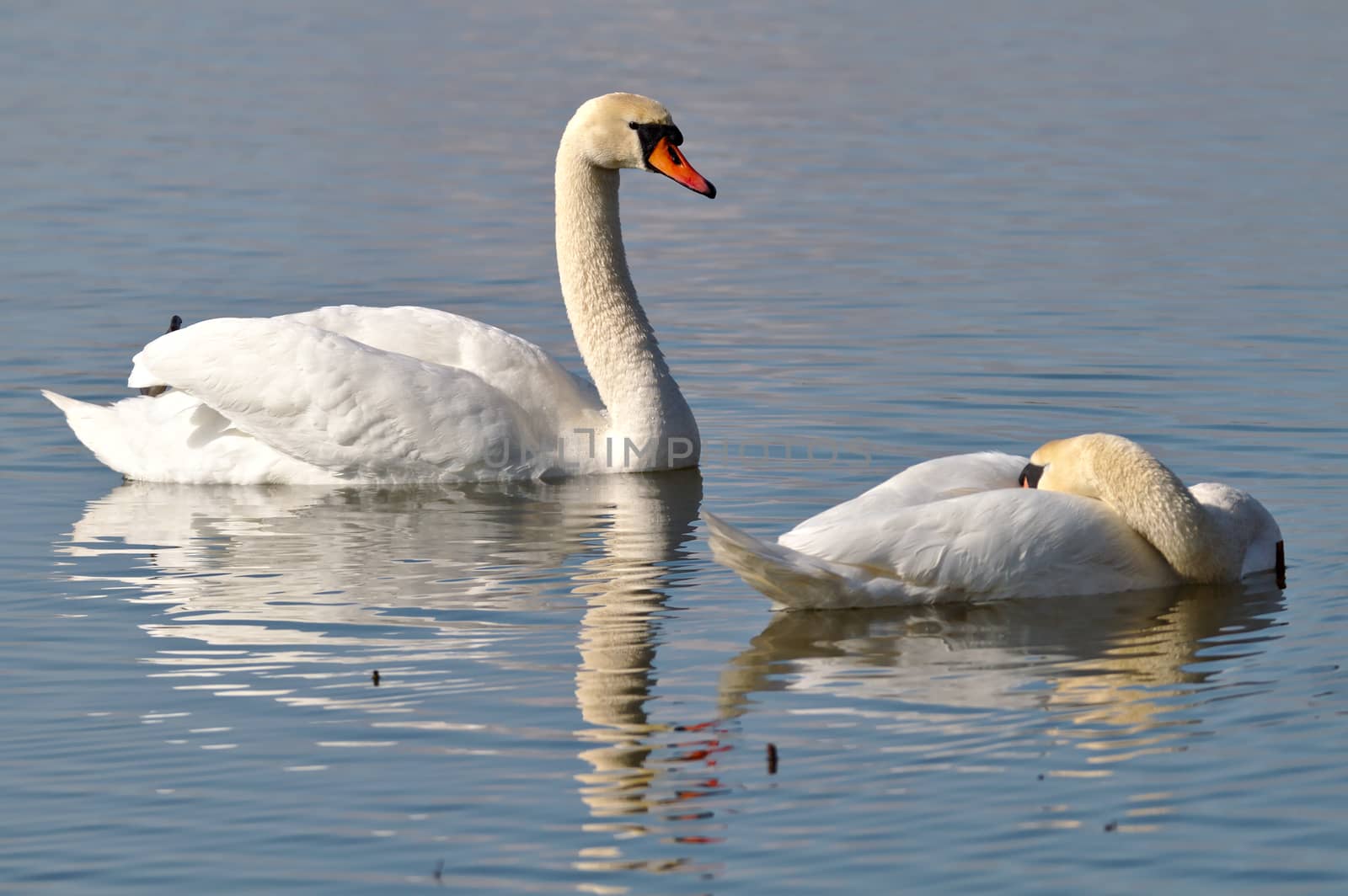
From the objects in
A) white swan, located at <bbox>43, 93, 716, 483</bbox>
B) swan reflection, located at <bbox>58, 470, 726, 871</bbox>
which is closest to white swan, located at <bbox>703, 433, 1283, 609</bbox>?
swan reflection, located at <bbox>58, 470, 726, 871</bbox>

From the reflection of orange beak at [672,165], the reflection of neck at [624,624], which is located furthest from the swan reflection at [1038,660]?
the reflection of orange beak at [672,165]

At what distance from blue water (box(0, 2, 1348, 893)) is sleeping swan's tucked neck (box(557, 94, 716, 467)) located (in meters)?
0.38

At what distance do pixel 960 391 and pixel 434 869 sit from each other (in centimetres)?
733

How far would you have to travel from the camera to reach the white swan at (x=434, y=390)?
1142 cm

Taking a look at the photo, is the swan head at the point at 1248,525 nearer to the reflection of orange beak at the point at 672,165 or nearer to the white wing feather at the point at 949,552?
the white wing feather at the point at 949,552

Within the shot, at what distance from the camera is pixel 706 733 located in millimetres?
7281

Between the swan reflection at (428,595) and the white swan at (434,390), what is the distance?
166mm

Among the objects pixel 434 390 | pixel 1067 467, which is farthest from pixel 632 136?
pixel 1067 467

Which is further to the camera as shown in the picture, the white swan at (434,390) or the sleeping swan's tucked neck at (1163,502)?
the white swan at (434,390)

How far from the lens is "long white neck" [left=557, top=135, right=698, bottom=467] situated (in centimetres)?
1194

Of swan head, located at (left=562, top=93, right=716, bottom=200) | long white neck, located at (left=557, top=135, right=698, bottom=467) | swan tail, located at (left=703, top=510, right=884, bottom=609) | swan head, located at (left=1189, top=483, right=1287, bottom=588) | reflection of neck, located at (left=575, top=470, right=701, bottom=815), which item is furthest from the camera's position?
swan head, located at (left=562, top=93, right=716, bottom=200)

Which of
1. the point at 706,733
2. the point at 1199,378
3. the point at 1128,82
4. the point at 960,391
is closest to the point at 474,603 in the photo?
the point at 706,733

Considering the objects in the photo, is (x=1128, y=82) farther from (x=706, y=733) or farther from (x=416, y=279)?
(x=706, y=733)

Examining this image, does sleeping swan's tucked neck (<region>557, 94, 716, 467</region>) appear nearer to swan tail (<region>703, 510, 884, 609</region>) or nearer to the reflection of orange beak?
the reflection of orange beak
